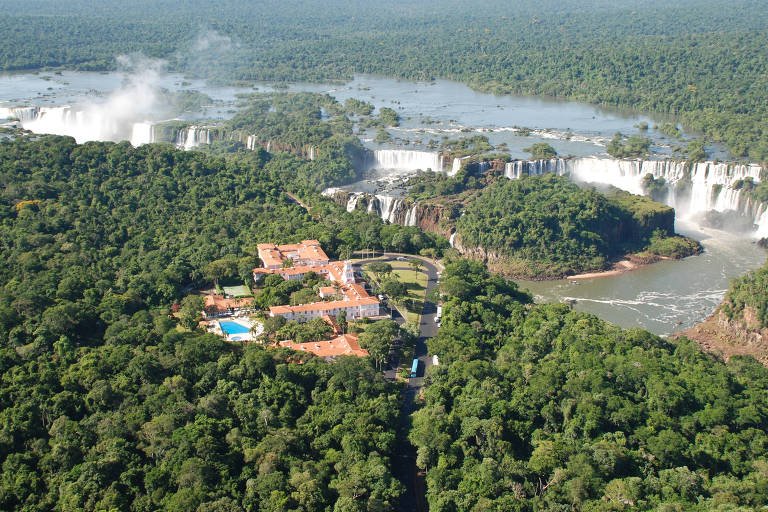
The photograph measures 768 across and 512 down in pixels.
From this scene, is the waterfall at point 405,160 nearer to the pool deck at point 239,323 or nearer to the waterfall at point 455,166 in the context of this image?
the waterfall at point 455,166

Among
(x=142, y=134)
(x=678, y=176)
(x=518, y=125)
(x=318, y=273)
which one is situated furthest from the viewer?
(x=142, y=134)

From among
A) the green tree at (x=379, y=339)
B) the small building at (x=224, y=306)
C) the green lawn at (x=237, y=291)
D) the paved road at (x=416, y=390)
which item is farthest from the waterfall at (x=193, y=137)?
the green tree at (x=379, y=339)

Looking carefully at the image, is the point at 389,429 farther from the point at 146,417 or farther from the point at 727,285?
the point at 727,285

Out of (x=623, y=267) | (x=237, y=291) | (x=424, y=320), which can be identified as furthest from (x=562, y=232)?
(x=237, y=291)

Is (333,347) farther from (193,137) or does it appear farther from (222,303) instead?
(193,137)

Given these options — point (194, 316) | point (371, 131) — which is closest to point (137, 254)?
point (194, 316)

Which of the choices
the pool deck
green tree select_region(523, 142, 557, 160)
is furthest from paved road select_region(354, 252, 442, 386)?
green tree select_region(523, 142, 557, 160)

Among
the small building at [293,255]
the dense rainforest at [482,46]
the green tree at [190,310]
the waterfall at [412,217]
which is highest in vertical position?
the dense rainforest at [482,46]
